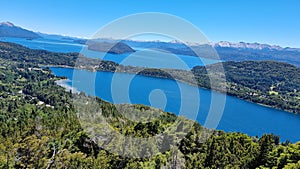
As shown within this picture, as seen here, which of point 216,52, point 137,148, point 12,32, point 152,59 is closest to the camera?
point 216,52

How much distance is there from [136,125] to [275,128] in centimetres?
2613

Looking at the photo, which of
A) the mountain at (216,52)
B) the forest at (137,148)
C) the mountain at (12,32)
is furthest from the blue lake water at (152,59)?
the mountain at (12,32)

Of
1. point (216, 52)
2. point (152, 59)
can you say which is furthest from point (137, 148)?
point (152, 59)

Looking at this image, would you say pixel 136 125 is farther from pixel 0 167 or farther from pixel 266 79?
pixel 266 79

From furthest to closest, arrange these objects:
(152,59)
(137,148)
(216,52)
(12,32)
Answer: (12,32)
(152,59)
(137,148)
(216,52)

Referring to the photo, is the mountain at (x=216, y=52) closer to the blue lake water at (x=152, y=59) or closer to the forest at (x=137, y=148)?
the blue lake water at (x=152, y=59)

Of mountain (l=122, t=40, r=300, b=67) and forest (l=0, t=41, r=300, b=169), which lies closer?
mountain (l=122, t=40, r=300, b=67)

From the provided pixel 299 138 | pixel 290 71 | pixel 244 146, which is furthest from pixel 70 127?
pixel 290 71

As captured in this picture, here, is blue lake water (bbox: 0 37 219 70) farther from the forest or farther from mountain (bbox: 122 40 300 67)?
the forest

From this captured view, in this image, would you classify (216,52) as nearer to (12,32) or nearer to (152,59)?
(152,59)

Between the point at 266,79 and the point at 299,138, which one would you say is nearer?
the point at 299,138

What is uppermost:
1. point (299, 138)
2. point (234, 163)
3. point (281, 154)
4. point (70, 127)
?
point (281, 154)

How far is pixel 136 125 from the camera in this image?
31.7ft

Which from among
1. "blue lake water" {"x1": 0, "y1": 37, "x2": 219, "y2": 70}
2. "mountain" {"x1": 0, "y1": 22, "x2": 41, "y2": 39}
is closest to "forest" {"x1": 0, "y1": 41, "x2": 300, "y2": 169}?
"blue lake water" {"x1": 0, "y1": 37, "x2": 219, "y2": 70}
